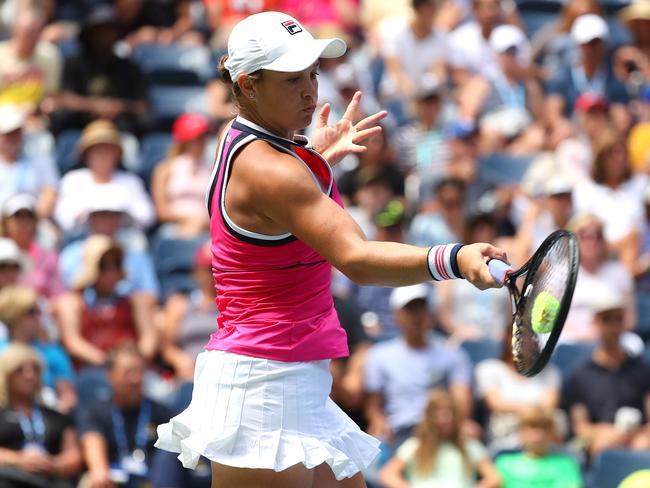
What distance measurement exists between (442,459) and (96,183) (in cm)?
335

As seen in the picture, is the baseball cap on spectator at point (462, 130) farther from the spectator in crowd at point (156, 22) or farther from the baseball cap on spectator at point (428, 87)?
the spectator in crowd at point (156, 22)

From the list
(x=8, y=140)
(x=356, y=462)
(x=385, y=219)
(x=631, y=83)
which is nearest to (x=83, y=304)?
(x=8, y=140)

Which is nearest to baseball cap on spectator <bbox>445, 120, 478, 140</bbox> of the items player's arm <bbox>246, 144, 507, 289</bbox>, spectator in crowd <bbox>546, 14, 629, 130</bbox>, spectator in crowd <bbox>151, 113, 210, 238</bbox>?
spectator in crowd <bbox>546, 14, 629, 130</bbox>

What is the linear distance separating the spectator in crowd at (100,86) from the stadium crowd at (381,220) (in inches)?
0.7

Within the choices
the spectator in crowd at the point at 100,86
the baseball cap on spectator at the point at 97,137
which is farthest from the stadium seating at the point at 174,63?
the baseball cap on spectator at the point at 97,137

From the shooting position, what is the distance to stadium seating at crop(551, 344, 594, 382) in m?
8.38

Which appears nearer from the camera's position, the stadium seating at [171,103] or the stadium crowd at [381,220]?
the stadium crowd at [381,220]

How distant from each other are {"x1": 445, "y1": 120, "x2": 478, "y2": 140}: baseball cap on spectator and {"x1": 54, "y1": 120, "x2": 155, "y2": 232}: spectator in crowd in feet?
7.65

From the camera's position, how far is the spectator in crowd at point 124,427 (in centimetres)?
745

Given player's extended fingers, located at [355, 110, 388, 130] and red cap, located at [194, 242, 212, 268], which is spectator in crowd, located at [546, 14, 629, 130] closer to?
red cap, located at [194, 242, 212, 268]

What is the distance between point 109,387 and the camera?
25.9 ft

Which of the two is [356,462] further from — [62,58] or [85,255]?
[62,58]

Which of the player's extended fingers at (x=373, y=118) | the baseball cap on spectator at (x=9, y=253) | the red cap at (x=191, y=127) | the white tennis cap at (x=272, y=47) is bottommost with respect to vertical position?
the red cap at (x=191, y=127)

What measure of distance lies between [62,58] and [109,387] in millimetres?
3599
